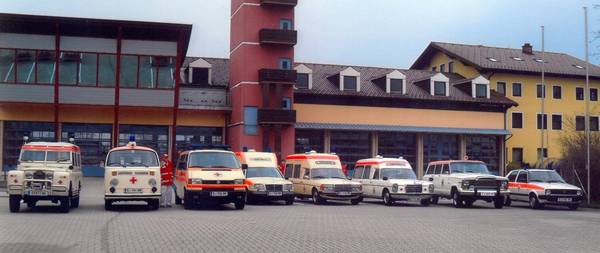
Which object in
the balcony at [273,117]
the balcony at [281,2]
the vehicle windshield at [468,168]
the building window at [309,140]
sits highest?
the balcony at [281,2]

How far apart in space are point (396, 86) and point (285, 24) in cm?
1068

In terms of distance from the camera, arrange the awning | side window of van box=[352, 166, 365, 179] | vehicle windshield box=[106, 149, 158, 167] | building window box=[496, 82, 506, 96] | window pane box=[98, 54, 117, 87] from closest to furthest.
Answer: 1. vehicle windshield box=[106, 149, 158, 167]
2. side window of van box=[352, 166, 365, 179]
3. window pane box=[98, 54, 117, 87]
4. the awning
5. building window box=[496, 82, 506, 96]

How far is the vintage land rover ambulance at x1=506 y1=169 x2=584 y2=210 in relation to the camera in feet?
92.5

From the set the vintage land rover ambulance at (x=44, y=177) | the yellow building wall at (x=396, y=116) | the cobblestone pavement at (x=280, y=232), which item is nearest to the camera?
the cobblestone pavement at (x=280, y=232)

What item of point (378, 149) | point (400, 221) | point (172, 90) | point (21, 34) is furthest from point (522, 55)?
point (400, 221)

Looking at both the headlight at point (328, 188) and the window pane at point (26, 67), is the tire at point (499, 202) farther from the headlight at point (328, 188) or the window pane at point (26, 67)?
the window pane at point (26, 67)

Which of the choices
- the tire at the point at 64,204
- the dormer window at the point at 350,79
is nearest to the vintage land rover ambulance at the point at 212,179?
the tire at the point at 64,204

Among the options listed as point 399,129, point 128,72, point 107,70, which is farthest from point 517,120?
point 107,70

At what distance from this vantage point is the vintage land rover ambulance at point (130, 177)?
839 inches

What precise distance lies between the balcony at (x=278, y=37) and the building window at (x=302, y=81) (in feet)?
13.9

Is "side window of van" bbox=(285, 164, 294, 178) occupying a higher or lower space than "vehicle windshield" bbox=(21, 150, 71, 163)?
lower

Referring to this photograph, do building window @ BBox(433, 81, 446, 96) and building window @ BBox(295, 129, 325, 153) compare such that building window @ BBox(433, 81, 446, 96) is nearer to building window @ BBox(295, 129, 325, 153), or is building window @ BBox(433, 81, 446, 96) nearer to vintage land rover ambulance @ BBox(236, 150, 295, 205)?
building window @ BBox(295, 129, 325, 153)

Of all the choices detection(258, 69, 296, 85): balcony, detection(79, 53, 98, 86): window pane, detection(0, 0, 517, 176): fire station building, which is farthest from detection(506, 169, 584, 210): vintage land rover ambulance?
detection(79, 53, 98, 86): window pane

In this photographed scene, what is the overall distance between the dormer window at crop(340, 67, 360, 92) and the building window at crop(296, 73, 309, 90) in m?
2.69
